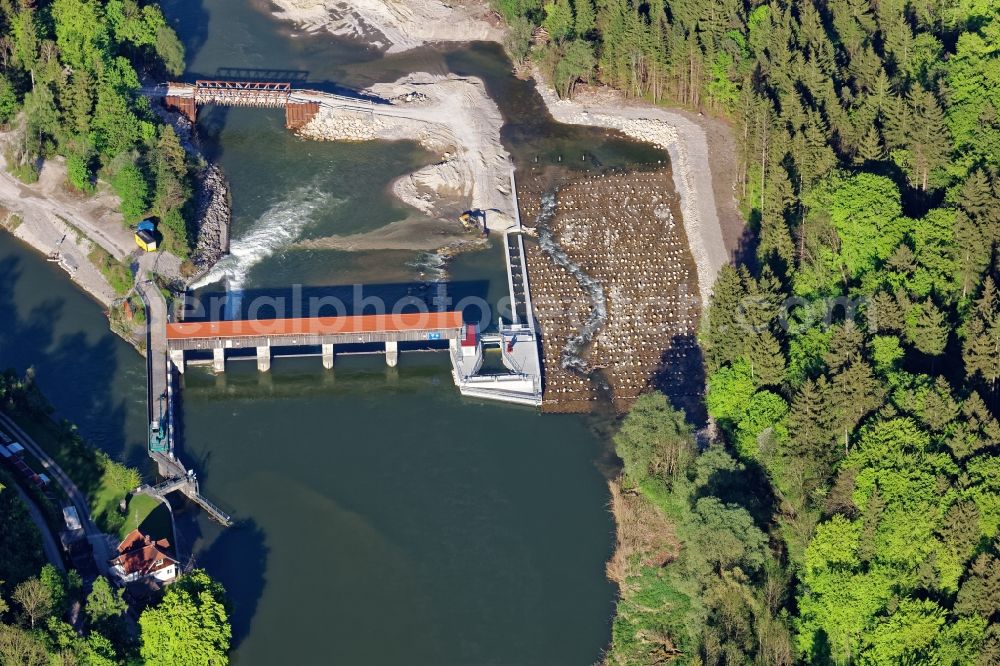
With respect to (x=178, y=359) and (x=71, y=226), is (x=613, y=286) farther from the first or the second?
(x=71, y=226)

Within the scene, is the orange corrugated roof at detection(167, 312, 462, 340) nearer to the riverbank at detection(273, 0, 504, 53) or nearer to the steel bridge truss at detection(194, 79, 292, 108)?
the steel bridge truss at detection(194, 79, 292, 108)

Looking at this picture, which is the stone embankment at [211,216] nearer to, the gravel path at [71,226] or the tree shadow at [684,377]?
the gravel path at [71,226]

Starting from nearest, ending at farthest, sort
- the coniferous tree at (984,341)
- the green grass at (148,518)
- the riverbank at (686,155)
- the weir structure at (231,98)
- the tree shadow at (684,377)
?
1. the coniferous tree at (984,341)
2. the green grass at (148,518)
3. the tree shadow at (684,377)
4. the riverbank at (686,155)
5. the weir structure at (231,98)

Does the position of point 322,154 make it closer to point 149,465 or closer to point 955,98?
point 149,465

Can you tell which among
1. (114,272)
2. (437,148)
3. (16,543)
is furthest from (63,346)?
(437,148)

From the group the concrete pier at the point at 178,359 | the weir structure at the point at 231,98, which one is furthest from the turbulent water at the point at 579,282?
the concrete pier at the point at 178,359

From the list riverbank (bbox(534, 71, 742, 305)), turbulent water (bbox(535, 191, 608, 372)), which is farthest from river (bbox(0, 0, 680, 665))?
riverbank (bbox(534, 71, 742, 305))
